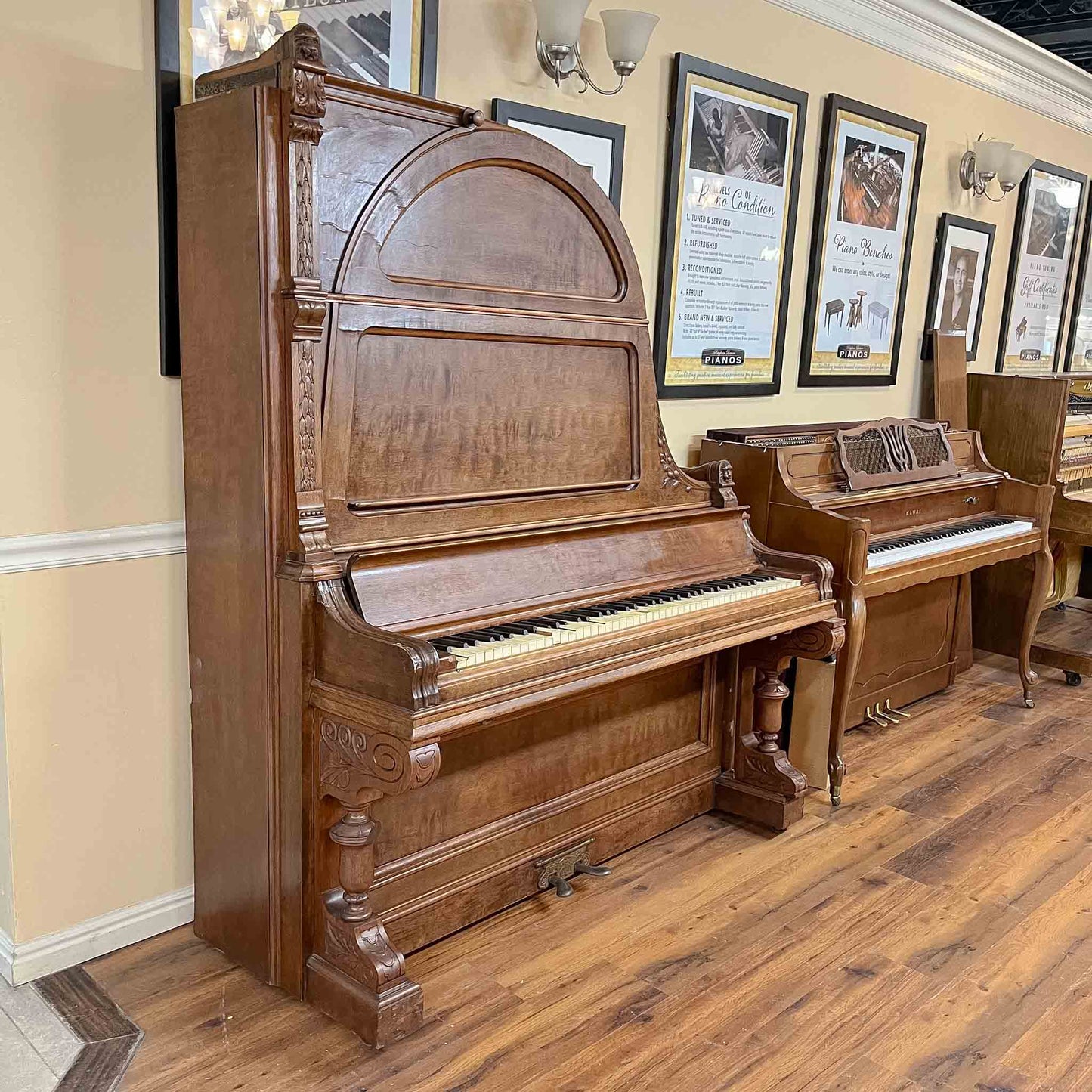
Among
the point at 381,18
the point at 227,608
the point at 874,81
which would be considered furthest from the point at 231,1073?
the point at 874,81

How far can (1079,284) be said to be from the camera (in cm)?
613

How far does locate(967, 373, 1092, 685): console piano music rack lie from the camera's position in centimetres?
454

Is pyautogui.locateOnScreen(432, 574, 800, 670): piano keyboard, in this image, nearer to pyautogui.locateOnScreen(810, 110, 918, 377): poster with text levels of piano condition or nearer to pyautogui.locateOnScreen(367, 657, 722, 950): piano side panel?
pyautogui.locateOnScreen(367, 657, 722, 950): piano side panel

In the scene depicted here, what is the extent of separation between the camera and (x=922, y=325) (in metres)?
4.85

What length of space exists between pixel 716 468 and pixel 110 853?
1.76m

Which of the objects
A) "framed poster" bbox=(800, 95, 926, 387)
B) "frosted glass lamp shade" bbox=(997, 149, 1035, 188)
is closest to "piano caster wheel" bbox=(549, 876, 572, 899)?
"framed poster" bbox=(800, 95, 926, 387)

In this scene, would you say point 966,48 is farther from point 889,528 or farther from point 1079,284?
point 889,528

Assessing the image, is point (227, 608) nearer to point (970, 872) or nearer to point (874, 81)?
point (970, 872)

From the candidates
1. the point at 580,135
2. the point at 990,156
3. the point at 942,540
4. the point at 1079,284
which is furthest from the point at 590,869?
the point at 1079,284

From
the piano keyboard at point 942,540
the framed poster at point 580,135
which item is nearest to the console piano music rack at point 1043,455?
the piano keyboard at point 942,540

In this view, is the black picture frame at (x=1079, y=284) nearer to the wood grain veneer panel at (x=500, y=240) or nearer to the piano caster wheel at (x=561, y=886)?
the wood grain veneer panel at (x=500, y=240)

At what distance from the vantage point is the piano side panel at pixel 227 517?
208 centimetres

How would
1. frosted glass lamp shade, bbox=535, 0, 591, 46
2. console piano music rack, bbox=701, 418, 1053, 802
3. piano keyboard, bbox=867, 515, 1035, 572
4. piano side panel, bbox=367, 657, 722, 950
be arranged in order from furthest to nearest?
1. piano keyboard, bbox=867, 515, 1035, 572
2. console piano music rack, bbox=701, 418, 1053, 802
3. frosted glass lamp shade, bbox=535, 0, 591, 46
4. piano side panel, bbox=367, 657, 722, 950

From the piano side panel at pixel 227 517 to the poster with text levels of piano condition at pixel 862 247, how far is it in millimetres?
2637
